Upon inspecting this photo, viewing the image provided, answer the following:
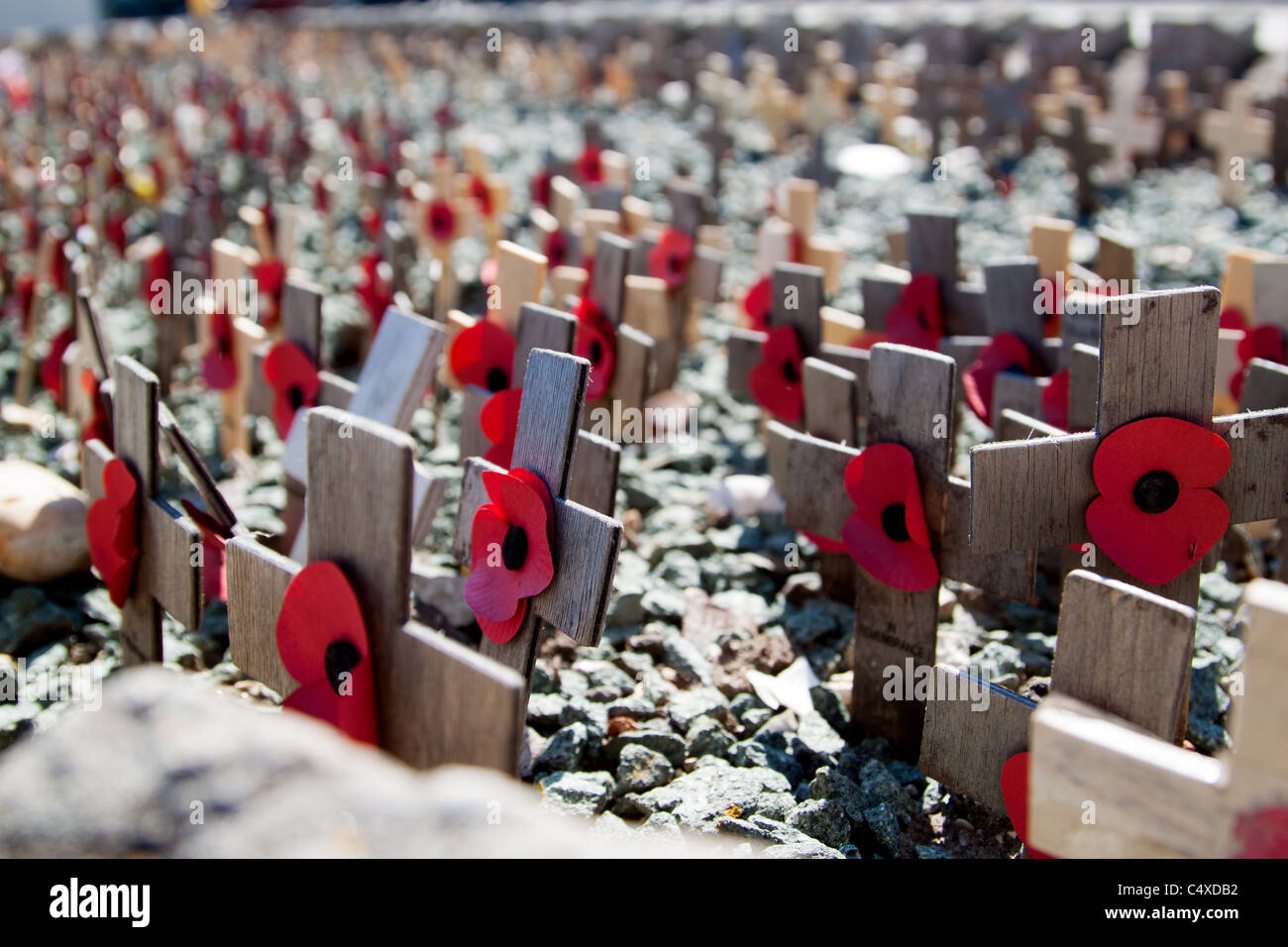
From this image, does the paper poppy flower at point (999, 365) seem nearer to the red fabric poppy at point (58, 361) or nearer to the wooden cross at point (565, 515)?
the wooden cross at point (565, 515)

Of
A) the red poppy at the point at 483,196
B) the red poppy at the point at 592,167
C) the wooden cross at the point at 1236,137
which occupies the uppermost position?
the wooden cross at the point at 1236,137

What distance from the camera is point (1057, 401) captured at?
296 cm

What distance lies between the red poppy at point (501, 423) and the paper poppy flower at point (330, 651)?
39.0 inches

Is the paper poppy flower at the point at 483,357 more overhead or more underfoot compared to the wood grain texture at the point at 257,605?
more overhead

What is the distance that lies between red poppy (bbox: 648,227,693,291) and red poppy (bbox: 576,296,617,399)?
4.21 ft

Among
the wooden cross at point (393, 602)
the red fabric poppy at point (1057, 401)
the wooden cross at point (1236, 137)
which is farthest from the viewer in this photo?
the wooden cross at point (1236, 137)

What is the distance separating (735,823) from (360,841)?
1265 millimetres

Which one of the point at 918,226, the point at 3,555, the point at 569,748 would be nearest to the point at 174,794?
the point at 569,748

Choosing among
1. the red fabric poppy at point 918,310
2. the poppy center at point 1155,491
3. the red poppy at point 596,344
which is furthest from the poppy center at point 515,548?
the red fabric poppy at point 918,310

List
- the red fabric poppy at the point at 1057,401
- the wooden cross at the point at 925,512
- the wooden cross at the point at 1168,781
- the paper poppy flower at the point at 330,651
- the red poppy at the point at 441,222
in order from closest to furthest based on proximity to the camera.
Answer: the wooden cross at the point at 1168,781 → the paper poppy flower at the point at 330,651 → the wooden cross at the point at 925,512 → the red fabric poppy at the point at 1057,401 → the red poppy at the point at 441,222

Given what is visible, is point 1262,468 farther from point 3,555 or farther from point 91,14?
point 91,14

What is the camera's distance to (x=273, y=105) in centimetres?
1202

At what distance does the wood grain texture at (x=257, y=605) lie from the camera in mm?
1961

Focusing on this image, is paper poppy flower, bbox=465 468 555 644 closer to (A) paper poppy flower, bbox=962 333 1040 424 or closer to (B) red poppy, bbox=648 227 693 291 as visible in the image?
(A) paper poppy flower, bbox=962 333 1040 424
